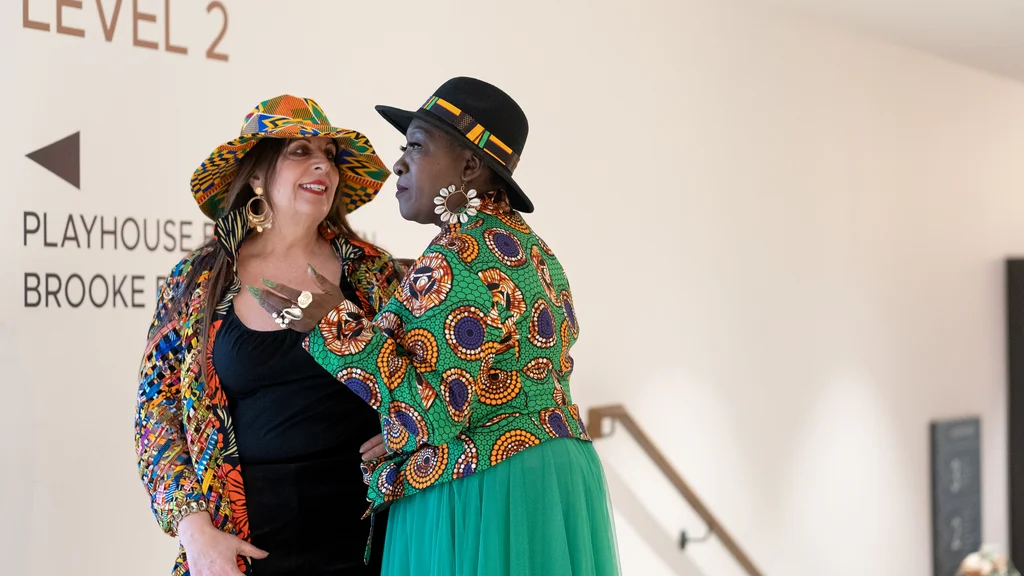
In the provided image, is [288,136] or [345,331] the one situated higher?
[288,136]

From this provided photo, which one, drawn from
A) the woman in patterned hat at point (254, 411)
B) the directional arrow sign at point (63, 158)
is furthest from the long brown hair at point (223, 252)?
the directional arrow sign at point (63, 158)

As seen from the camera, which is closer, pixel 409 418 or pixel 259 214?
pixel 409 418

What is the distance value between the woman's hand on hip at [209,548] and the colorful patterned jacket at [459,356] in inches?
11.3

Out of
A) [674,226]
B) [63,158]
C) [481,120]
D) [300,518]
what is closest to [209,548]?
[300,518]

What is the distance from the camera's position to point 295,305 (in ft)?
5.79

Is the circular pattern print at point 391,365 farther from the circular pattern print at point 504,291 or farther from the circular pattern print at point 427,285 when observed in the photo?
the circular pattern print at point 504,291

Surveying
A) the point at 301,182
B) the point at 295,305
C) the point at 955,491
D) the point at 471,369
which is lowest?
the point at 955,491

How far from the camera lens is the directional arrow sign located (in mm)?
2686

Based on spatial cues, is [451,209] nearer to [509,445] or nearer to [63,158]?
[509,445]

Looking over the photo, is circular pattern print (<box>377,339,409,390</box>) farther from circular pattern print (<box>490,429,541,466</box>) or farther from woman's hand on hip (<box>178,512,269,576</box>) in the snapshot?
woman's hand on hip (<box>178,512,269,576</box>)

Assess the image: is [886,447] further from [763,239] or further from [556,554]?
[556,554]

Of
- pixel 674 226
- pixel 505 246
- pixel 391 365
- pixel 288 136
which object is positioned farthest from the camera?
pixel 674 226

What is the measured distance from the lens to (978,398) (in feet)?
21.8

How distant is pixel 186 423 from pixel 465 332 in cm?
65
